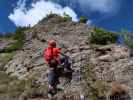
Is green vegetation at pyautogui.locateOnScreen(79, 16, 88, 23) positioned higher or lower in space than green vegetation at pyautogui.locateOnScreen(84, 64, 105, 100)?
higher

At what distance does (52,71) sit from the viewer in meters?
17.2

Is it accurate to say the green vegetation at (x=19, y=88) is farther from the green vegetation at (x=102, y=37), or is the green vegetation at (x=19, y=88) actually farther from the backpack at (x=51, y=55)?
the green vegetation at (x=102, y=37)

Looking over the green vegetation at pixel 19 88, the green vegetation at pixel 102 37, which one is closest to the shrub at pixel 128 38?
the green vegetation at pixel 102 37

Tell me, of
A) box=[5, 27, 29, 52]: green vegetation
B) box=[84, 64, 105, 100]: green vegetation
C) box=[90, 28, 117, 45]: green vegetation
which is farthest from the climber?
box=[5, 27, 29, 52]: green vegetation

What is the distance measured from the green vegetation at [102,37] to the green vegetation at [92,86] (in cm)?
218

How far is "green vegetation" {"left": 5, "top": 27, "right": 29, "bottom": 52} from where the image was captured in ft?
81.5

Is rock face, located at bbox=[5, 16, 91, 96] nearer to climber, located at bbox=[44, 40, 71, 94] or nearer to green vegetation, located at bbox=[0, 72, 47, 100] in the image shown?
green vegetation, located at bbox=[0, 72, 47, 100]

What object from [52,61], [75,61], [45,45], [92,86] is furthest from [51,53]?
[45,45]

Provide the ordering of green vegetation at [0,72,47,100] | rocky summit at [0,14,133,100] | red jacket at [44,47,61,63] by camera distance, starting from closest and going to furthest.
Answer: red jacket at [44,47,61,63]
green vegetation at [0,72,47,100]
rocky summit at [0,14,133,100]

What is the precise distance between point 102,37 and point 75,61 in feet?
7.75

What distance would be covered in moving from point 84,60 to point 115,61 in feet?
5.55

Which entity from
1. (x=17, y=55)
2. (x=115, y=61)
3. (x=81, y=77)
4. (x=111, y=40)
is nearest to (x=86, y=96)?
(x=81, y=77)

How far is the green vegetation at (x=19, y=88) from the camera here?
18.8m

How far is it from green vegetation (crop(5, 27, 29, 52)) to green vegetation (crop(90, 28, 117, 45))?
4.65 m
